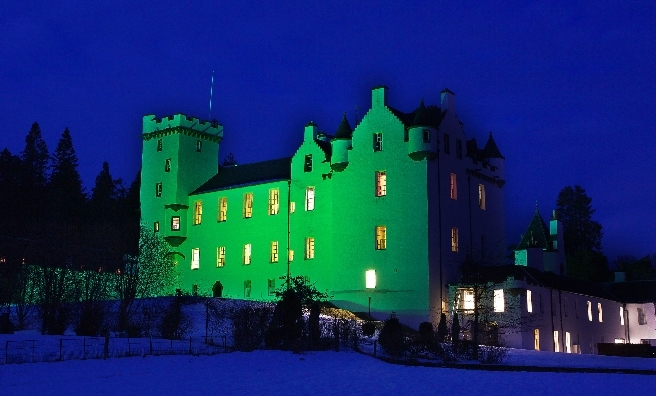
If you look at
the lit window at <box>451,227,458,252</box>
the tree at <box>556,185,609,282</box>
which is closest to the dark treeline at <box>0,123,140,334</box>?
the lit window at <box>451,227,458,252</box>

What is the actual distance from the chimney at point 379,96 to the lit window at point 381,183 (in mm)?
4498

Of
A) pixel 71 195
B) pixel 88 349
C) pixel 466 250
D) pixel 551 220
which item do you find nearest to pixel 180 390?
pixel 88 349

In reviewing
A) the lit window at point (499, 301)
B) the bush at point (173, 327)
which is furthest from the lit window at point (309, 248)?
the bush at point (173, 327)

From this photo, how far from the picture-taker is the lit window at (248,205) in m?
63.8

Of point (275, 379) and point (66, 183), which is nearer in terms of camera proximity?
point (275, 379)

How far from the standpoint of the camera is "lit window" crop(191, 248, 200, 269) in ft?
217

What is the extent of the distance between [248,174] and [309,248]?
10000 mm

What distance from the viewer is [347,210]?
2242 inches

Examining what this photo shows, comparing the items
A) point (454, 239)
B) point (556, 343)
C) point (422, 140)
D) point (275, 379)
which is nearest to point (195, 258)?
point (454, 239)

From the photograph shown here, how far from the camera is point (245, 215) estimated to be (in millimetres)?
63969

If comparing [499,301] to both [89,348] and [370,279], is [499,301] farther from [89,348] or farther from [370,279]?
[89,348]

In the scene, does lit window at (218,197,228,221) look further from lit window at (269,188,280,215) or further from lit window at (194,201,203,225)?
lit window at (269,188,280,215)

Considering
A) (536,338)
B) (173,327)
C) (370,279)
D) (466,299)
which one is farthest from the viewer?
(370,279)

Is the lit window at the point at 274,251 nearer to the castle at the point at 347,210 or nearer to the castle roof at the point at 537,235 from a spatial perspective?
the castle at the point at 347,210
